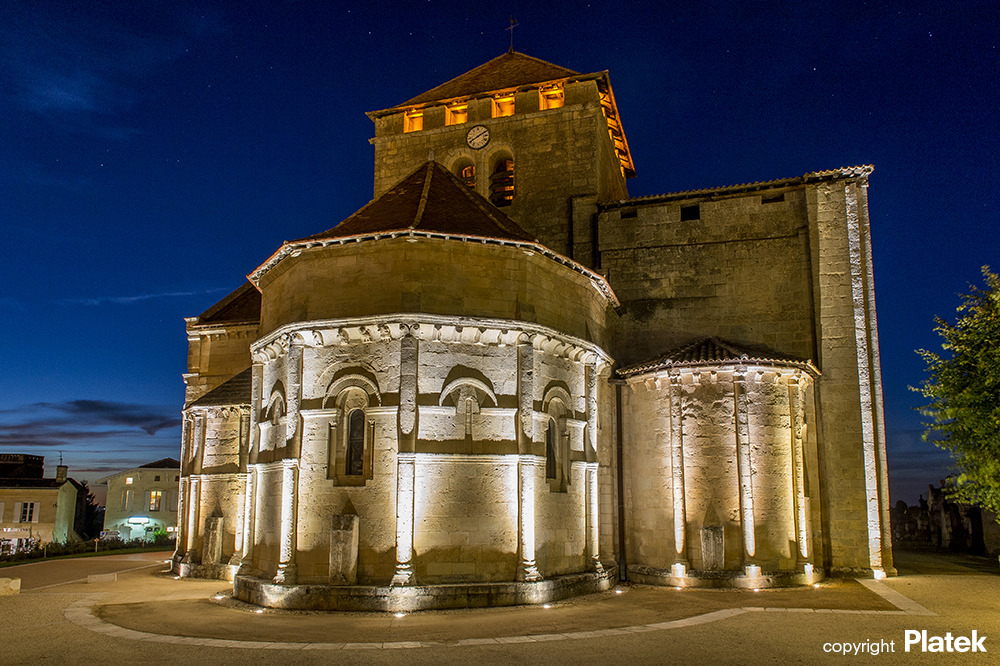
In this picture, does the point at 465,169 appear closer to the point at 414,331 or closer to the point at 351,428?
the point at 414,331

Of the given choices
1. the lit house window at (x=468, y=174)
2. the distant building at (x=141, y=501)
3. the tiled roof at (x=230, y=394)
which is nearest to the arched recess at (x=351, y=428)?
the tiled roof at (x=230, y=394)

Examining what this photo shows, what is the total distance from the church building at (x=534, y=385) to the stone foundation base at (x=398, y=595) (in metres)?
0.04

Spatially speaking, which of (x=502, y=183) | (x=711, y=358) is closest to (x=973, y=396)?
(x=711, y=358)

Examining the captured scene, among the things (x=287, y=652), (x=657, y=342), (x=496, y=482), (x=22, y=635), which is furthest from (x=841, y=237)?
(x=22, y=635)

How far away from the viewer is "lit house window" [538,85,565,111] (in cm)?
2447

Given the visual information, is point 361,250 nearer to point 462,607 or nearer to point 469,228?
point 469,228

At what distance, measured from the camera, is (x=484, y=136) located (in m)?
25.0

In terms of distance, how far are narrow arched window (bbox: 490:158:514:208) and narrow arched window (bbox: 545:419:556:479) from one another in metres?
10.2

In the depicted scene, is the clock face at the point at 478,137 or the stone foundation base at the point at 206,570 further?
the clock face at the point at 478,137

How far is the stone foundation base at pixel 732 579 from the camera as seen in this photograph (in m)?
17.1

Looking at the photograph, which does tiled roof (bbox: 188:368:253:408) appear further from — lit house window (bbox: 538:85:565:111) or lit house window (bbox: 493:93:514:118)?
lit house window (bbox: 538:85:565:111)

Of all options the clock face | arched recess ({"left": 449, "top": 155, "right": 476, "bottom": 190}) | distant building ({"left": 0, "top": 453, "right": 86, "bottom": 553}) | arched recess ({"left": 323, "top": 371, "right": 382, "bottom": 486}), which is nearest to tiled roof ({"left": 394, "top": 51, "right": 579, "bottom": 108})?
the clock face

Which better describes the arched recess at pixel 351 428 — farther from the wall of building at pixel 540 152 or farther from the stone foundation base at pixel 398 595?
the wall of building at pixel 540 152

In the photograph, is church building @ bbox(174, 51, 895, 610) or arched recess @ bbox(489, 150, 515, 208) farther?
arched recess @ bbox(489, 150, 515, 208)
